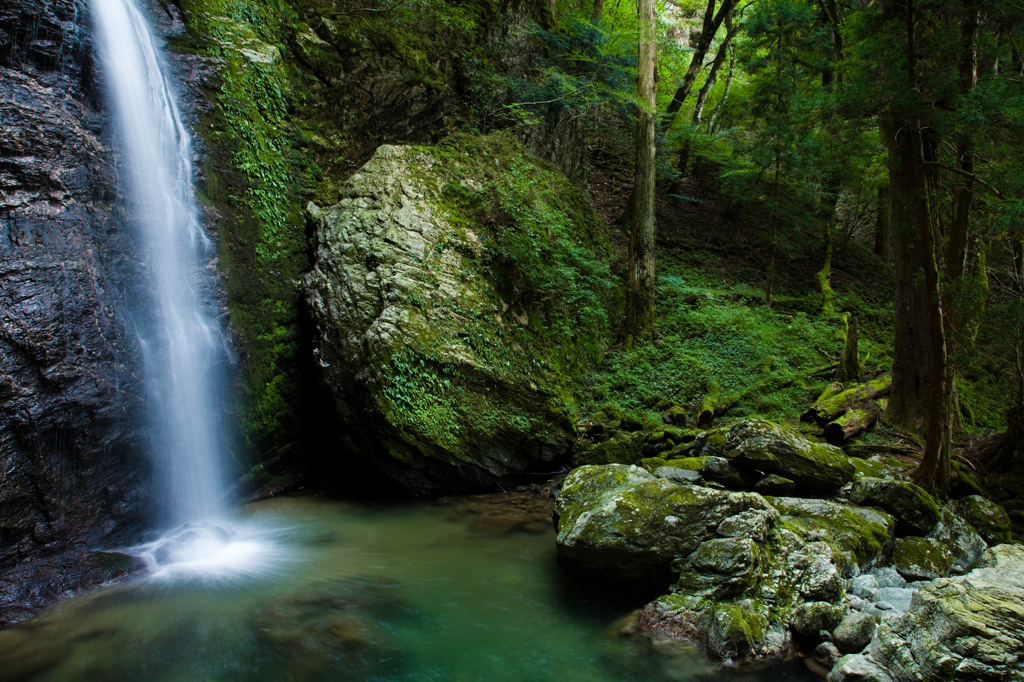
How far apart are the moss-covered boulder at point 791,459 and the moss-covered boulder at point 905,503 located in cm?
40

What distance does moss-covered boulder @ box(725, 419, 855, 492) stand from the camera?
6070 millimetres

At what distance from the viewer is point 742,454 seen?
620cm

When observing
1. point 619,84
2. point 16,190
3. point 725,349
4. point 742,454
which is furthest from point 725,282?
point 16,190

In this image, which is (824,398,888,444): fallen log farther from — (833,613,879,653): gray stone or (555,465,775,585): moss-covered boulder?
(833,613,879,653): gray stone

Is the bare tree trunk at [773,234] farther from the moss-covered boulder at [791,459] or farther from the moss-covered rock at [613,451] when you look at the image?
the moss-covered boulder at [791,459]

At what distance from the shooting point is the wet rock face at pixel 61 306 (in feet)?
17.4

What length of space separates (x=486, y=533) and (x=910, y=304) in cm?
686

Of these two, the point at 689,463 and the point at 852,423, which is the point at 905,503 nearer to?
the point at 689,463

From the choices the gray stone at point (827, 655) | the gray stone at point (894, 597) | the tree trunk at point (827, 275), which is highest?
the tree trunk at point (827, 275)

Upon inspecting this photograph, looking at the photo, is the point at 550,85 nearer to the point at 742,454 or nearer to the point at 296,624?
the point at 742,454

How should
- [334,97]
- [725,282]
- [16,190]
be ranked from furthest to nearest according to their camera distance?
[725,282] < [334,97] < [16,190]

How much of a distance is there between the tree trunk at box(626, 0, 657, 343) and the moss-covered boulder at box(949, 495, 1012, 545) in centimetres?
638

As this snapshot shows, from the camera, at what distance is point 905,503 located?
564 cm

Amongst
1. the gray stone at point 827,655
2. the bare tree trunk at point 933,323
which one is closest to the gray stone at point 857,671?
the gray stone at point 827,655
